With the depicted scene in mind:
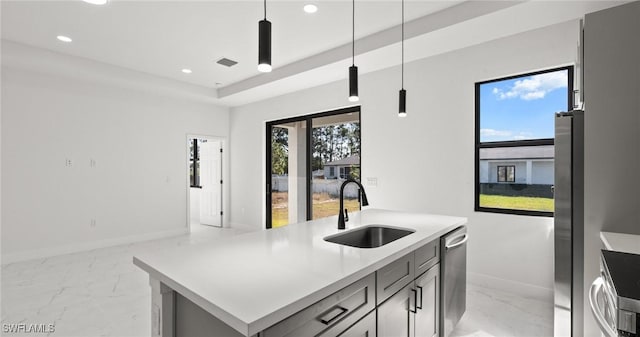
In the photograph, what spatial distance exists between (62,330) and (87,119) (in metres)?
3.43

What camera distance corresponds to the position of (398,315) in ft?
4.99

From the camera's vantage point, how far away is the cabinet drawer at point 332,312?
94 cm

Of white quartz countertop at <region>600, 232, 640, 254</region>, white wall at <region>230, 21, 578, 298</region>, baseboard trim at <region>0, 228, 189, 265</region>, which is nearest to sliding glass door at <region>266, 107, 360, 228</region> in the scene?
white wall at <region>230, 21, 578, 298</region>

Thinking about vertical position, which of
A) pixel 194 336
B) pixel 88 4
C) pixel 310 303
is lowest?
pixel 194 336

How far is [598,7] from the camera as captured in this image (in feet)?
7.73

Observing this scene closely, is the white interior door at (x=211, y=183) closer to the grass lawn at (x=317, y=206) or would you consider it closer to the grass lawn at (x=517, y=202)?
the grass lawn at (x=317, y=206)

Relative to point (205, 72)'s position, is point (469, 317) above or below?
below

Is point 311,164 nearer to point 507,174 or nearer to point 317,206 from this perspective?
point 317,206

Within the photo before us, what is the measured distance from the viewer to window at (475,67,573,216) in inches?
111

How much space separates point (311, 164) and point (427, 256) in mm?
3423

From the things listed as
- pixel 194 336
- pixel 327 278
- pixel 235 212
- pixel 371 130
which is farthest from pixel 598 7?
pixel 235 212

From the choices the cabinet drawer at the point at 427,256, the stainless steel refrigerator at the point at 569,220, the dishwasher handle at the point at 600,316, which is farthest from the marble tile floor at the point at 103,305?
the dishwasher handle at the point at 600,316

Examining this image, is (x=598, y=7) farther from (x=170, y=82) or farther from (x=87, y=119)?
(x=87, y=119)

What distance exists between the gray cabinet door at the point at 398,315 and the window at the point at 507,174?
210 centimetres
